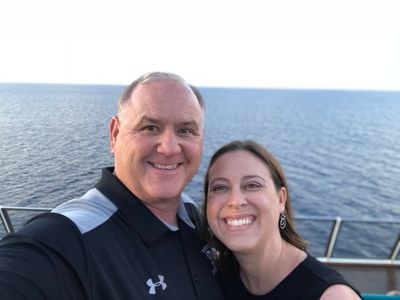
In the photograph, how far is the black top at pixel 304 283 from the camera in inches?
88.7

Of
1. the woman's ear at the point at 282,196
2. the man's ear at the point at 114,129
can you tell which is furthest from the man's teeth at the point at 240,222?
the man's ear at the point at 114,129

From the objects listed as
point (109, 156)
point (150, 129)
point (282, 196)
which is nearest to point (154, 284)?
point (150, 129)

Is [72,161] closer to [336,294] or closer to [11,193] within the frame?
[11,193]

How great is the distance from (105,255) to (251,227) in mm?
1194

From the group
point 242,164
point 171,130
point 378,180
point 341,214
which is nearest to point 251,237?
point 242,164

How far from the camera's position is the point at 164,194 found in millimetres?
2385

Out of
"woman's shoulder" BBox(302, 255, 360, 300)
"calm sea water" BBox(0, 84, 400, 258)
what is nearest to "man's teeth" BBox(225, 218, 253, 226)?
"woman's shoulder" BBox(302, 255, 360, 300)

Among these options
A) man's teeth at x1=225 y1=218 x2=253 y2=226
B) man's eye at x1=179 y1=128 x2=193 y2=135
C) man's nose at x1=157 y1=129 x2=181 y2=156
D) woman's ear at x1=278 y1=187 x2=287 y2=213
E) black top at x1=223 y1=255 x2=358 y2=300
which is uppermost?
man's eye at x1=179 y1=128 x2=193 y2=135

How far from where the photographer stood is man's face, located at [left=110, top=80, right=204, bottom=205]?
7.73ft

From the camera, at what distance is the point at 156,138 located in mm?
2383

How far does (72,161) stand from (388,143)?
60.9 m

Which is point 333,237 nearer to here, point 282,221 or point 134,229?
point 282,221

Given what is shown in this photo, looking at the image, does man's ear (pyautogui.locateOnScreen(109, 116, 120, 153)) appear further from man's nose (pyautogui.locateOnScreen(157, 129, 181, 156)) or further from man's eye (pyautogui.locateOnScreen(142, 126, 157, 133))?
man's nose (pyautogui.locateOnScreen(157, 129, 181, 156))

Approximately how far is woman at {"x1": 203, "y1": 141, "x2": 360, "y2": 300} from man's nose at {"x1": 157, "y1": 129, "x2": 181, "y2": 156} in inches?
21.8
